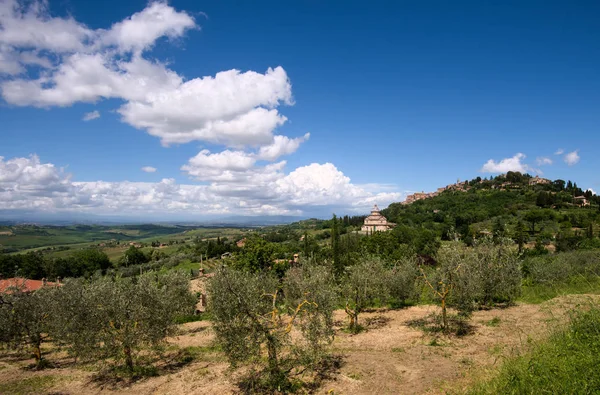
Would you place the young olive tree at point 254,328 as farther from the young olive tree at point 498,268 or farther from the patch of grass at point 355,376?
the young olive tree at point 498,268

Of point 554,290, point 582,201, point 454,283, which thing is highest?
point 582,201

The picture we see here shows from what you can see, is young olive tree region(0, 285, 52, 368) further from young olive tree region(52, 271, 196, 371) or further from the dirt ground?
the dirt ground

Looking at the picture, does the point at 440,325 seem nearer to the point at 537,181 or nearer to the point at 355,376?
the point at 355,376

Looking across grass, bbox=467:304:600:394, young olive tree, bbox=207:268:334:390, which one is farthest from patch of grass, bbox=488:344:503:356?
young olive tree, bbox=207:268:334:390

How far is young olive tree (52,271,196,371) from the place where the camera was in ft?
50.5

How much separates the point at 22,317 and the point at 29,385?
406 centimetres

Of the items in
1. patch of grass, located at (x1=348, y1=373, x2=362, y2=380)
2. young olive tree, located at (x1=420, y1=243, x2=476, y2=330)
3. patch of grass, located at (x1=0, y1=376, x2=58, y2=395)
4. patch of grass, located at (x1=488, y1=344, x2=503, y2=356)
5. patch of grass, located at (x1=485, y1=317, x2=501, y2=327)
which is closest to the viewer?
patch of grass, located at (x1=348, y1=373, x2=362, y2=380)

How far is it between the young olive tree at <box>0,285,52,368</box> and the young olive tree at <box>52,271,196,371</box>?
1.53 m

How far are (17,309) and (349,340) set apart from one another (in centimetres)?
1977

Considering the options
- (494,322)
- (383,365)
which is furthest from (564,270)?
(383,365)

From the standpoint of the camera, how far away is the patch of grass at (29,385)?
50.1 ft

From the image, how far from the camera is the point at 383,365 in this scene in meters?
14.8

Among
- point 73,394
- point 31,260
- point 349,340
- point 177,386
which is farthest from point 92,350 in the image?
point 31,260

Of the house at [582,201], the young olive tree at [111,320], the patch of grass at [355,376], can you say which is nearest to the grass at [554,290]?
the patch of grass at [355,376]
